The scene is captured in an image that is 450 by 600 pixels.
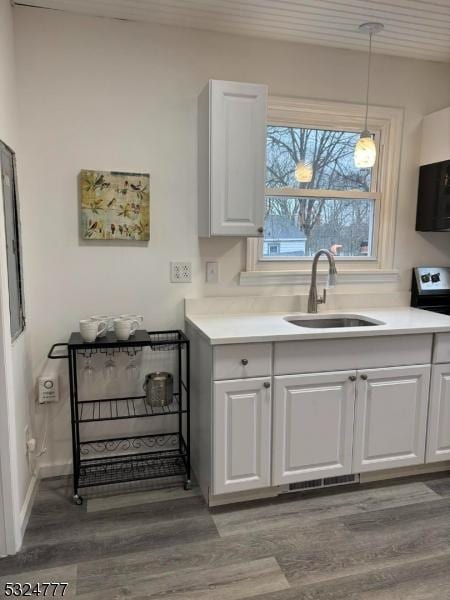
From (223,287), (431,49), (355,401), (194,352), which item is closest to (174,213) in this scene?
(223,287)

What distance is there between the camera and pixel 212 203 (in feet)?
7.48

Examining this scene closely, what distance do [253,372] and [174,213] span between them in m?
1.01

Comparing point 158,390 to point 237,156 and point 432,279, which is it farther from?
point 432,279

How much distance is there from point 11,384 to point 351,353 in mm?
1540

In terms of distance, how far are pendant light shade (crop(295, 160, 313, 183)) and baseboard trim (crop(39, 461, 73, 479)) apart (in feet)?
6.97

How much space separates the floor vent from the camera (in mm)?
2289

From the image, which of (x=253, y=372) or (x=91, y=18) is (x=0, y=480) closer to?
(x=253, y=372)

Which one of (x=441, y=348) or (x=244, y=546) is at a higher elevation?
(x=441, y=348)

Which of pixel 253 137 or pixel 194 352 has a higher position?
pixel 253 137

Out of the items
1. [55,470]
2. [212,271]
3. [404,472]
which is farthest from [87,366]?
[404,472]

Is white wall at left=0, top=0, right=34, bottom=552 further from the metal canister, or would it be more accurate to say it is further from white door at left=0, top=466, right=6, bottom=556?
the metal canister

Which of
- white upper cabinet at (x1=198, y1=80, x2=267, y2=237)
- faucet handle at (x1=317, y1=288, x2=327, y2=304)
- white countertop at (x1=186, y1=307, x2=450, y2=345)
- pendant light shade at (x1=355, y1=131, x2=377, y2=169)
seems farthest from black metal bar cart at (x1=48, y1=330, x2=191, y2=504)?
pendant light shade at (x1=355, y1=131, x2=377, y2=169)

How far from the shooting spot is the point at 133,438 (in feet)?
8.30

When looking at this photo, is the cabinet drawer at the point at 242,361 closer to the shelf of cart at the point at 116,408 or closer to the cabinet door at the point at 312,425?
the cabinet door at the point at 312,425
